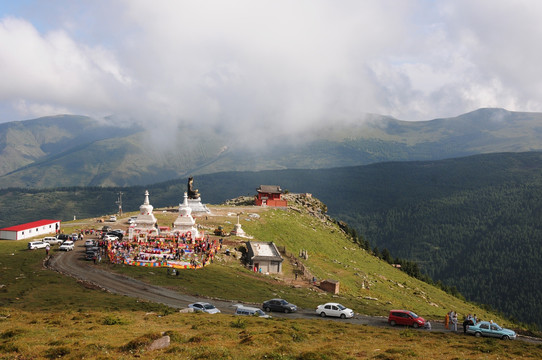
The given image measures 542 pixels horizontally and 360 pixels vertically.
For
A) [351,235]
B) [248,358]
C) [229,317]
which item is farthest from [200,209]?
[248,358]

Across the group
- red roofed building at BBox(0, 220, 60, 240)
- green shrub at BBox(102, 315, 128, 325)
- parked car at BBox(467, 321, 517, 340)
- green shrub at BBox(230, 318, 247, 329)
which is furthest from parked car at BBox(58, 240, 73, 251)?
parked car at BBox(467, 321, 517, 340)

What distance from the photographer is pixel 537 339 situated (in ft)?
138

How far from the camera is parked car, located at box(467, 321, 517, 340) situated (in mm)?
39200

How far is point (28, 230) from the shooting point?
77.4 metres

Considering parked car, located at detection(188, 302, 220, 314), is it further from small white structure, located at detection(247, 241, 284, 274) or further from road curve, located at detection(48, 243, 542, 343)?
small white structure, located at detection(247, 241, 284, 274)

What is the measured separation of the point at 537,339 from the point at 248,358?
109ft

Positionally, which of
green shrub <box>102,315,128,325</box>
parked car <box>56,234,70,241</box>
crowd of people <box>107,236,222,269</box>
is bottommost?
green shrub <box>102,315,128,325</box>

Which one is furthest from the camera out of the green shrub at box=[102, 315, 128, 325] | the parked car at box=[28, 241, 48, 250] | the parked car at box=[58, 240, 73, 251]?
the parked car at box=[58, 240, 73, 251]

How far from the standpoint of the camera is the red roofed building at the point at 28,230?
7575 cm

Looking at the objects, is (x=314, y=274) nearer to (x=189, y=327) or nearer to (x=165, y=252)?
(x=165, y=252)

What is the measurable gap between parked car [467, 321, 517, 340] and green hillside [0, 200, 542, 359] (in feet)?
5.58

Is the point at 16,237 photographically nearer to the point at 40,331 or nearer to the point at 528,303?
the point at 40,331

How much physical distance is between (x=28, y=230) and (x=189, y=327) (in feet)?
191

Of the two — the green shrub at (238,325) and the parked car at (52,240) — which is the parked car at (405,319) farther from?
the parked car at (52,240)
